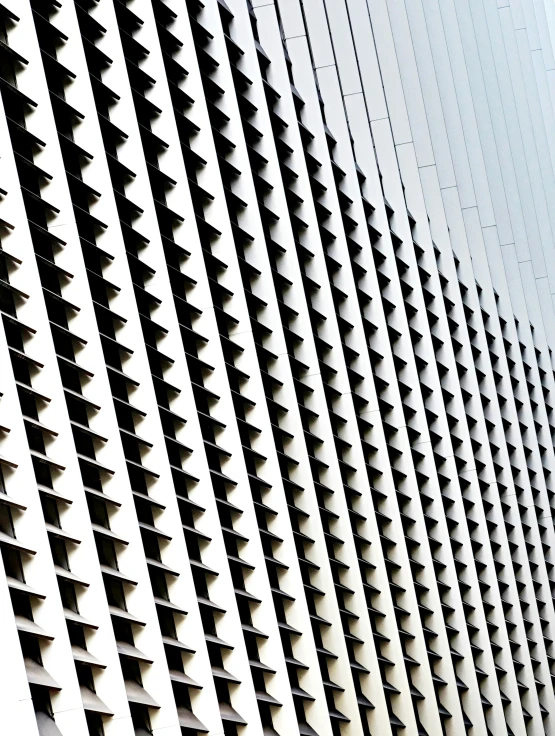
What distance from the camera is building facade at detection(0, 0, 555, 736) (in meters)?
14.3

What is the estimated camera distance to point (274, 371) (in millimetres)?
19953

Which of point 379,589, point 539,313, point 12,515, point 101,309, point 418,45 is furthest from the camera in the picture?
point 539,313

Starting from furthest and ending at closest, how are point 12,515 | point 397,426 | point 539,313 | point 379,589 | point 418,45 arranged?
point 539,313
point 418,45
point 397,426
point 379,589
point 12,515

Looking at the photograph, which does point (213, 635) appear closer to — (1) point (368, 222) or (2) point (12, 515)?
(2) point (12, 515)

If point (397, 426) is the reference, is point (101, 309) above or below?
above

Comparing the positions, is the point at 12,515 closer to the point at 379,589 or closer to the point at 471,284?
the point at 379,589

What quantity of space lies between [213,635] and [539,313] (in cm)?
1407

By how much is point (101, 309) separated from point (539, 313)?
14.8 meters

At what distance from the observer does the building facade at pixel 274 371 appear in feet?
46.9

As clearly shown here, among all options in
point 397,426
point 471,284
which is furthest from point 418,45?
point 397,426

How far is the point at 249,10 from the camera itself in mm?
21859

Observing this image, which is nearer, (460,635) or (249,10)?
(249,10)

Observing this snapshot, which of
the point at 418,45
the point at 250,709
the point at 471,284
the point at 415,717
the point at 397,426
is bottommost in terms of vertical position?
the point at 415,717

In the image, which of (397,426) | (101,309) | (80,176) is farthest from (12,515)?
(397,426)
